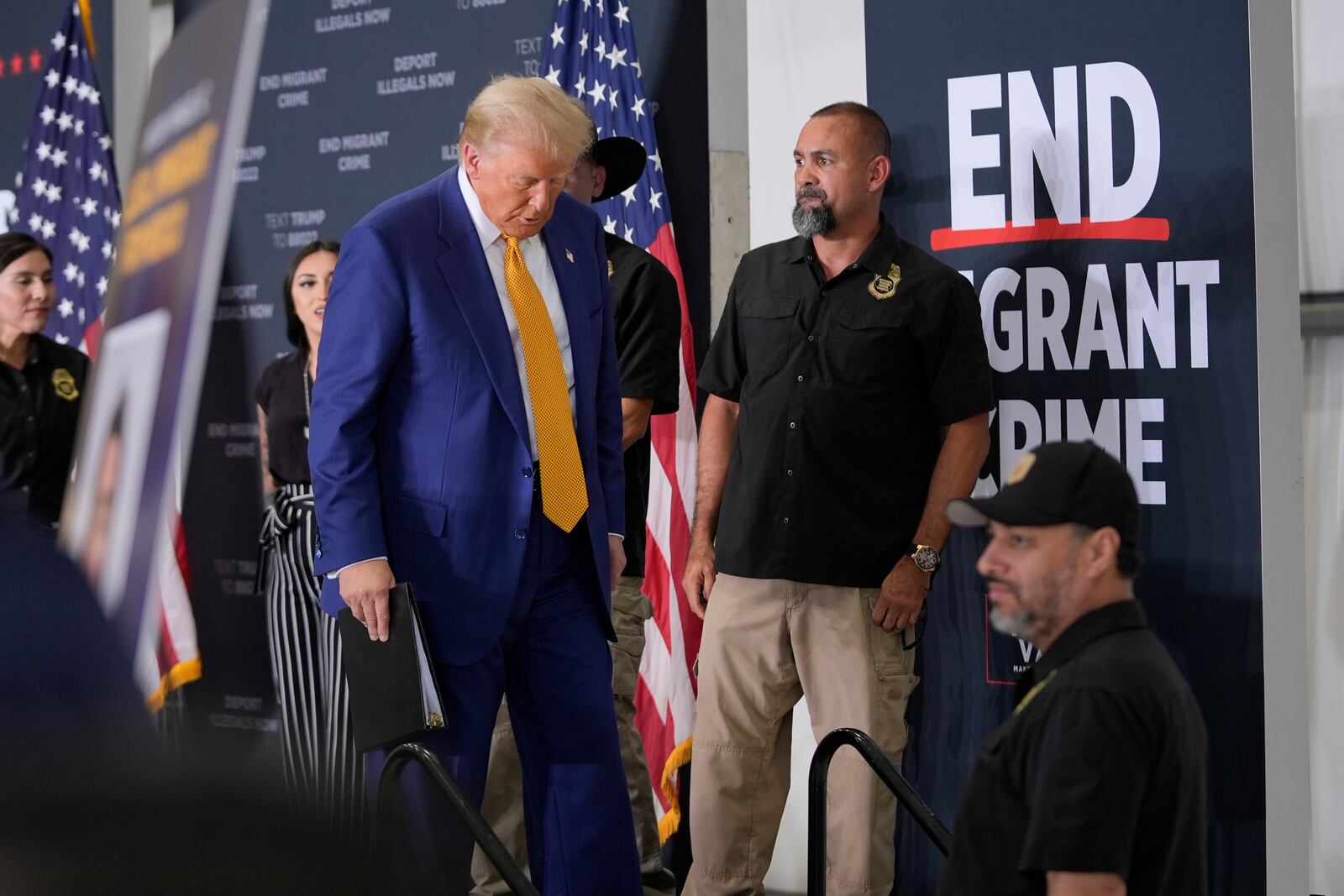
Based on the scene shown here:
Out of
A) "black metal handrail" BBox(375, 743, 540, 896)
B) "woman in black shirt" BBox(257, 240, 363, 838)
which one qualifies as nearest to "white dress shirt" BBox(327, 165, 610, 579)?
"black metal handrail" BBox(375, 743, 540, 896)

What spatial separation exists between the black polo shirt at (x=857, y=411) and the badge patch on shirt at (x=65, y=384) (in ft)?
7.50

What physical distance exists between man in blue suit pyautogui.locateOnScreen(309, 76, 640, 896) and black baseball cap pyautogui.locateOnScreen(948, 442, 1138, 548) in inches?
37.7

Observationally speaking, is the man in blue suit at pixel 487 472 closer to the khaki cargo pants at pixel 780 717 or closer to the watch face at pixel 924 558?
the khaki cargo pants at pixel 780 717

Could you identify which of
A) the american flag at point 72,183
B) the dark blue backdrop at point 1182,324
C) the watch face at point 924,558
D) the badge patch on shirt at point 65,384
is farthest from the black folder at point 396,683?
the american flag at point 72,183

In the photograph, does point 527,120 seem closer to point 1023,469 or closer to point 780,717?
point 1023,469

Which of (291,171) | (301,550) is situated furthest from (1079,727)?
(291,171)

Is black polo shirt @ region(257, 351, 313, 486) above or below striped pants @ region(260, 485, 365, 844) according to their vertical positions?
above

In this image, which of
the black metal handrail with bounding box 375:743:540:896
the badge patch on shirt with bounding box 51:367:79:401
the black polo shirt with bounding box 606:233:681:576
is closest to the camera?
the black metal handrail with bounding box 375:743:540:896

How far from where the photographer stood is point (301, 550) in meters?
4.09

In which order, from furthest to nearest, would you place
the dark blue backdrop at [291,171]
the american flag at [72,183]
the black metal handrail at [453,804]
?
the american flag at [72,183] < the dark blue backdrop at [291,171] < the black metal handrail at [453,804]

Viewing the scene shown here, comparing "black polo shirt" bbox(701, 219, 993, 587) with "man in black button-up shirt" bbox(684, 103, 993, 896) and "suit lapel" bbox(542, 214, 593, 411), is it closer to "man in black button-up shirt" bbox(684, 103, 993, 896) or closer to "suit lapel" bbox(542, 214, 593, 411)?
"man in black button-up shirt" bbox(684, 103, 993, 896)

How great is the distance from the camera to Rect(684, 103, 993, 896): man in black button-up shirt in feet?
10.6

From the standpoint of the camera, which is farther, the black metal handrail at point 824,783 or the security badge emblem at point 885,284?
the security badge emblem at point 885,284

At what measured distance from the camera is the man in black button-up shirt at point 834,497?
3244 millimetres
